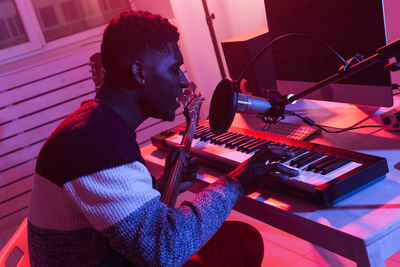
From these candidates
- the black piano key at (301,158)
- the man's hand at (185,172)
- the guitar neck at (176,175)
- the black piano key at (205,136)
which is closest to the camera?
the black piano key at (301,158)

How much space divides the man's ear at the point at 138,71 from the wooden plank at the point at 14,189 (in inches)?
125

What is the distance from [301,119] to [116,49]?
34.7 inches

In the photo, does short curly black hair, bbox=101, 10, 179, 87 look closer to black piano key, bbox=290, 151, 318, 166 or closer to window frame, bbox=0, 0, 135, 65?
black piano key, bbox=290, 151, 318, 166

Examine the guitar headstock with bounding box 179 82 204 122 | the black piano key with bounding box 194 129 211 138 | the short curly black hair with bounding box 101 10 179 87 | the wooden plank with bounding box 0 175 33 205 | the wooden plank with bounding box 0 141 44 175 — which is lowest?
the wooden plank with bounding box 0 175 33 205

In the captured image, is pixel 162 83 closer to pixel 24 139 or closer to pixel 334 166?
pixel 334 166

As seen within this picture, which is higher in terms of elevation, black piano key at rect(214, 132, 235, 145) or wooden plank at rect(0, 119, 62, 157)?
black piano key at rect(214, 132, 235, 145)

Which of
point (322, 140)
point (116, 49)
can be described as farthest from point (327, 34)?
point (116, 49)

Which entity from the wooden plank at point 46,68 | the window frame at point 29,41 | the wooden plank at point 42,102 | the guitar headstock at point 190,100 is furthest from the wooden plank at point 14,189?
the guitar headstock at point 190,100

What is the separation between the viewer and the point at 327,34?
156 centimetres

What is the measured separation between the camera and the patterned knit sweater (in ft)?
3.21

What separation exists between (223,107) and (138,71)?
278mm

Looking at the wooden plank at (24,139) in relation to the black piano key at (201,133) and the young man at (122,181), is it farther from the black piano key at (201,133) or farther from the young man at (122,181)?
the young man at (122,181)

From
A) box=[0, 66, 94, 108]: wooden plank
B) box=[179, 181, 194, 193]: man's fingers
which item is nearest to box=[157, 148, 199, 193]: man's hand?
box=[179, 181, 194, 193]: man's fingers

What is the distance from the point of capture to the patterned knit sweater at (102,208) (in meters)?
0.98
